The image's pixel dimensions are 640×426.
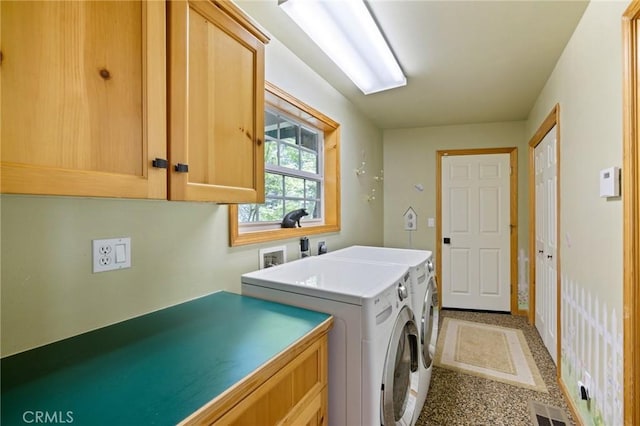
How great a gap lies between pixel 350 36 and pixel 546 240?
250 cm

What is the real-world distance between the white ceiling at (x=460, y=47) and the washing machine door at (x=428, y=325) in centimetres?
159

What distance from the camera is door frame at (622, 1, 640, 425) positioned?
44.4 inches

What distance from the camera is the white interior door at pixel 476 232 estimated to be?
371cm

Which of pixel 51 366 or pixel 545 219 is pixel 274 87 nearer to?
pixel 51 366

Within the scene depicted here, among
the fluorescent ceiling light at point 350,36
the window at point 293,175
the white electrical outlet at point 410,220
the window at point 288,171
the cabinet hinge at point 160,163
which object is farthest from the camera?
the white electrical outlet at point 410,220

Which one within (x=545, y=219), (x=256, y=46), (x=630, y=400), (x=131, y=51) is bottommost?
(x=630, y=400)

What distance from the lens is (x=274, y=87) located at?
73.7 inches

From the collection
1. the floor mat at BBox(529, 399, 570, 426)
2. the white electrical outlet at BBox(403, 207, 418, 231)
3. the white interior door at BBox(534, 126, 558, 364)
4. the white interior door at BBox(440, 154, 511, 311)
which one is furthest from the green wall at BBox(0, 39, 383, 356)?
the white interior door at BBox(440, 154, 511, 311)

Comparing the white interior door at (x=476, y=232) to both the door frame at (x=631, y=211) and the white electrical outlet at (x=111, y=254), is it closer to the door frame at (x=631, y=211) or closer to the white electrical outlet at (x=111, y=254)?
the door frame at (x=631, y=211)

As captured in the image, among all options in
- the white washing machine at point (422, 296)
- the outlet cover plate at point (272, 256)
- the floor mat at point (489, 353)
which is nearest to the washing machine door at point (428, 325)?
the white washing machine at point (422, 296)

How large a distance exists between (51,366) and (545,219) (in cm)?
347

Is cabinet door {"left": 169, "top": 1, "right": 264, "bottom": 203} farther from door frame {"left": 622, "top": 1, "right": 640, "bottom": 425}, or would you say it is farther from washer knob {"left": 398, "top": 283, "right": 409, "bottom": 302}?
door frame {"left": 622, "top": 1, "right": 640, "bottom": 425}

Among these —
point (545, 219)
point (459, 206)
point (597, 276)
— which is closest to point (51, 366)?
point (597, 276)

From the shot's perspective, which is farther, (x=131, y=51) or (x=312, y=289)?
(x=312, y=289)
